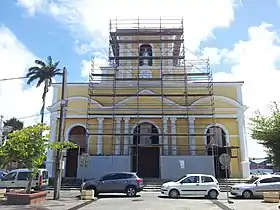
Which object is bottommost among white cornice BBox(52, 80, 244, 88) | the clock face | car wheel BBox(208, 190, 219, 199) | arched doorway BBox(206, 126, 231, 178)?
car wheel BBox(208, 190, 219, 199)

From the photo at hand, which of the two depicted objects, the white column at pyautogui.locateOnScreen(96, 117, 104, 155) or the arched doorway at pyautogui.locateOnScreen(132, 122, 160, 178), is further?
the white column at pyautogui.locateOnScreen(96, 117, 104, 155)

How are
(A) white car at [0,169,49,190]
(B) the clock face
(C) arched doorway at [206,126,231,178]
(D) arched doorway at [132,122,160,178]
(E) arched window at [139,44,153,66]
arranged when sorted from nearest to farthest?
(A) white car at [0,169,49,190] < (C) arched doorway at [206,126,231,178] < (D) arched doorway at [132,122,160,178] < (B) the clock face < (E) arched window at [139,44,153,66]

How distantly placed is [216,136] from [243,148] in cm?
286

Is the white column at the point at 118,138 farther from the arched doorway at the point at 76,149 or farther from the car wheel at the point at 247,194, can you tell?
the car wheel at the point at 247,194

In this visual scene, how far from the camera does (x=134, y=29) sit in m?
38.1

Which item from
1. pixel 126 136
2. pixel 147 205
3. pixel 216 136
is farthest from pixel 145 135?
pixel 147 205

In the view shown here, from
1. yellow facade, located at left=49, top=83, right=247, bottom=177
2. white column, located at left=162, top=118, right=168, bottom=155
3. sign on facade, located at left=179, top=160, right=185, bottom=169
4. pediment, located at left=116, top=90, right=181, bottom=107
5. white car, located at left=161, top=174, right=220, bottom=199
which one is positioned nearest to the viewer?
white car, located at left=161, top=174, right=220, bottom=199

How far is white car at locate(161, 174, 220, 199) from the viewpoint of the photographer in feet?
69.1

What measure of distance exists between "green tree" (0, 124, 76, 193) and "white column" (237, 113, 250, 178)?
21.3 meters

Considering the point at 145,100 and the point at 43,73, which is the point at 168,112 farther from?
the point at 43,73

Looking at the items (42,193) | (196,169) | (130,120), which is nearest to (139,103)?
(130,120)

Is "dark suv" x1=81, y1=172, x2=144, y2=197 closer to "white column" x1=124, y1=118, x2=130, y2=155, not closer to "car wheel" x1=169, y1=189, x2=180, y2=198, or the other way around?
"car wheel" x1=169, y1=189, x2=180, y2=198

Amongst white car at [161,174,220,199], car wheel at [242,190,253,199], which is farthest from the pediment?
car wheel at [242,190,253,199]

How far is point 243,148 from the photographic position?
3294cm
